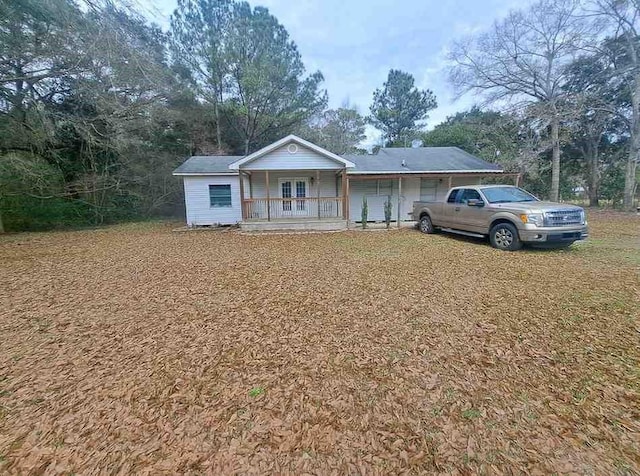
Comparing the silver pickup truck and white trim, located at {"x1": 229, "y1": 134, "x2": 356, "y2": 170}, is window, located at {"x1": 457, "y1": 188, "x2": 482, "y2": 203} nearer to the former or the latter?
the silver pickup truck

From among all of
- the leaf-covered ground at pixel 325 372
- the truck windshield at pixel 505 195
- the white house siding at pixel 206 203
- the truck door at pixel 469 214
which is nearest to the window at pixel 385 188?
the truck door at pixel 469 214

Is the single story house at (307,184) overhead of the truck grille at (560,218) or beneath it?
overhead

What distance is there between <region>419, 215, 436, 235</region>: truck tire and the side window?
1601 mm

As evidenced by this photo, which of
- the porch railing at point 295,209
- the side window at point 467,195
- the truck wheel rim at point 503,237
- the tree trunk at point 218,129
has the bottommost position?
the truck wheel rim at point 503,237

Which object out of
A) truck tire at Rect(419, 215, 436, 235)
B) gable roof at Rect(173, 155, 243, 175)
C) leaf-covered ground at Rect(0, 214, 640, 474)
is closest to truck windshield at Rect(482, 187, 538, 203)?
truck tire at Rect(419, 215, 436, 235)

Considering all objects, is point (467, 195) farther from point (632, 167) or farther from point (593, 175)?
point (593, 175)

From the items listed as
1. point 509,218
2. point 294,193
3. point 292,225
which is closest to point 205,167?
point 294,193

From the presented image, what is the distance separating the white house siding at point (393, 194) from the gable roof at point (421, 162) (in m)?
0.73

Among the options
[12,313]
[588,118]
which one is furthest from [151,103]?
[588,118]

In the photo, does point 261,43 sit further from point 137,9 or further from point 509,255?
point 509,255

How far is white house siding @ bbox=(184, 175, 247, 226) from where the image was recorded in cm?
A: 1344

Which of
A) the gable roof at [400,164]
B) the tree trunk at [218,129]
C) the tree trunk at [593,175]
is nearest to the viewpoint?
→ the gable roof at [400,164]

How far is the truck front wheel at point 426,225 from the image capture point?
10422 mm

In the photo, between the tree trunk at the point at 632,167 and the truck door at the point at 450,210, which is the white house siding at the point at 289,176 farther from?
the tree trunk at the point at 632,167
